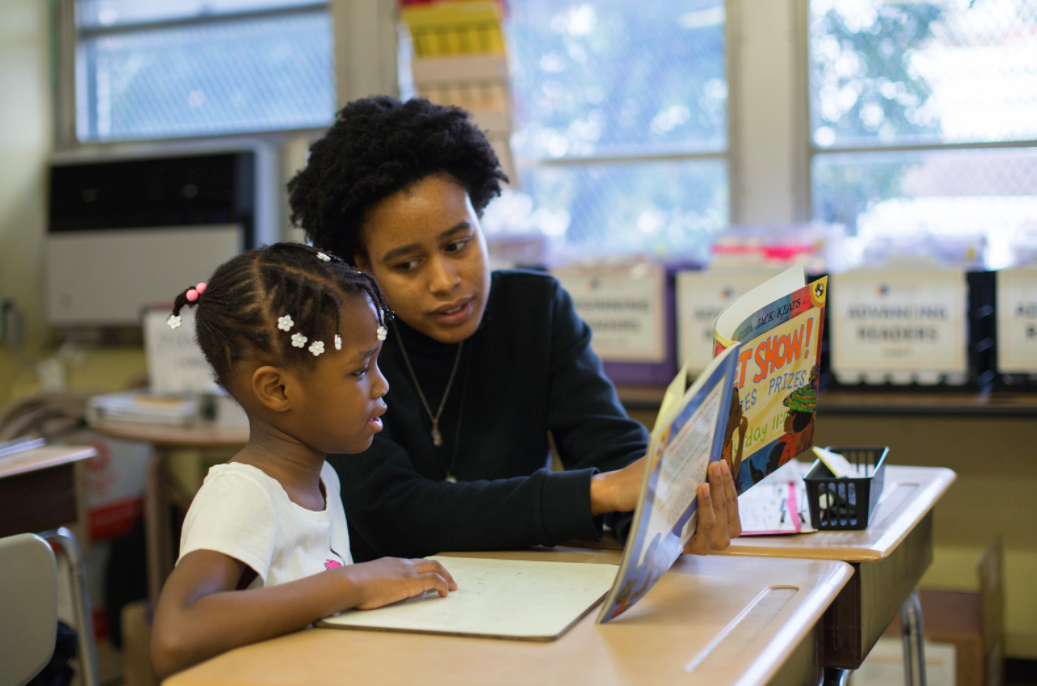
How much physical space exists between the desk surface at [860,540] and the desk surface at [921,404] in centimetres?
87

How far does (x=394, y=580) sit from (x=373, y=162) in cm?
58

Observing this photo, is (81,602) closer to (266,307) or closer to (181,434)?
(181,434)

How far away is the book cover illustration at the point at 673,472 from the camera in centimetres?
70

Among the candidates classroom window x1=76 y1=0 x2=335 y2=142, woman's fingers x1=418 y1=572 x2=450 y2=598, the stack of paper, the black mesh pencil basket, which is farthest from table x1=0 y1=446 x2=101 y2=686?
classroom window x1=76 y1=0 x2=335 y2=142

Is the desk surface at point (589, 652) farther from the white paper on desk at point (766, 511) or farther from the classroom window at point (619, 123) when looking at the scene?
the classroom window at point (619, 123)

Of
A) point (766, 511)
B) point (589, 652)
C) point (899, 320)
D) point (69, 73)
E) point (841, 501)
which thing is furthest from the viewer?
point (69, 73)

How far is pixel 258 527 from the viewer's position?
2.72ft

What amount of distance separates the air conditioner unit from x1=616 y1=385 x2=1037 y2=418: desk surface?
156 centimetres

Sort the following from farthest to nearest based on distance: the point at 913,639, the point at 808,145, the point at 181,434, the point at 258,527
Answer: the point at 808,145 → the point at 181,434 → the point at 913,639 → the point at 258,527

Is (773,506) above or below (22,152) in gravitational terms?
below

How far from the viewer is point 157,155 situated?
312 centimetres

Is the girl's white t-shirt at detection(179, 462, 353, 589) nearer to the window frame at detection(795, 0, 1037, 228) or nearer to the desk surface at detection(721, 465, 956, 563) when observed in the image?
the desk surface at detection(721, 465, 956, 563)

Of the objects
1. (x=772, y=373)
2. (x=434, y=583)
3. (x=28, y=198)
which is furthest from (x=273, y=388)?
(x=28, y=198)

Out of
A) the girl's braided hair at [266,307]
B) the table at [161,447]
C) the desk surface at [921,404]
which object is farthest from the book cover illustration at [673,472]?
the table at [161,447]
